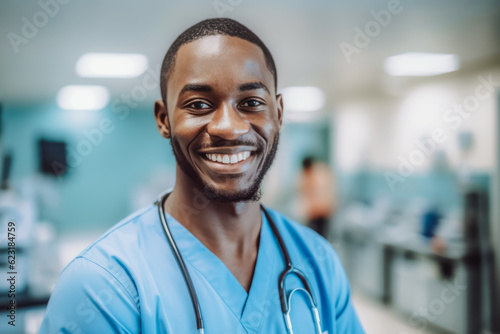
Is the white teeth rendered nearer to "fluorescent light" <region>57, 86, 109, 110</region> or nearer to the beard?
the beard

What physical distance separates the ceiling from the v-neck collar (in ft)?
1.86

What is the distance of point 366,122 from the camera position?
3719 millimetres

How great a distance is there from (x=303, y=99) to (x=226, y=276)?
3985 millimetres

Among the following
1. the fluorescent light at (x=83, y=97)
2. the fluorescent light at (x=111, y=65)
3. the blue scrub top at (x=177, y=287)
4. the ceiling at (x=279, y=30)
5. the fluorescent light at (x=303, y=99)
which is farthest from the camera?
the fluorescent light at (x=303, y=99)

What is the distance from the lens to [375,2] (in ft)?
5.16

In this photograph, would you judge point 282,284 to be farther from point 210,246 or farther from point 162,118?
point 162,118

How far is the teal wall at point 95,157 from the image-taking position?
471 centimetres

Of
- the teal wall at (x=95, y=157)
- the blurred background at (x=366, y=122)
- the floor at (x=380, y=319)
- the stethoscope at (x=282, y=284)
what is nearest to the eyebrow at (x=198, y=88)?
the stethoscope at (x=282, y=284)

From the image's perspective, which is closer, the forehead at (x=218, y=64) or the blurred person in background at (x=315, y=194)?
the forehead at (x=218, y=64)

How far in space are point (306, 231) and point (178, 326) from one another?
366 millimetres

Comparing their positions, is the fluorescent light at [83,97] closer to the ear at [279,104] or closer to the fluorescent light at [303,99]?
the fluorescent light at [303,99]

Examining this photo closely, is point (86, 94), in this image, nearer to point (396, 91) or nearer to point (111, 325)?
point (396, 91)

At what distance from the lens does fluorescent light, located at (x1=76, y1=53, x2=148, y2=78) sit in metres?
2.37

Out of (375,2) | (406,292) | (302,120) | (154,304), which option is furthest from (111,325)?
(302,120)
